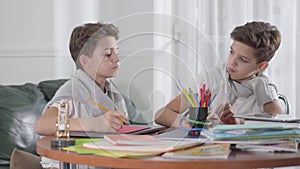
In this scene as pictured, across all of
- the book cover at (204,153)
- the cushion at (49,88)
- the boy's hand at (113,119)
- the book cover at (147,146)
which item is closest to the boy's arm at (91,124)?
the boy's hand at (113,119)

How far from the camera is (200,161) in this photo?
134 cm

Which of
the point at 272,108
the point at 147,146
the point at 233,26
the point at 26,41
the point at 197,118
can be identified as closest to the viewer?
the point at 147,146

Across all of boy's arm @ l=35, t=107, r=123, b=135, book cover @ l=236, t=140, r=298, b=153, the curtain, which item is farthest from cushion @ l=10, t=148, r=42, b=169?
the curtain

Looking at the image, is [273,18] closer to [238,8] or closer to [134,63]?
[238,8]

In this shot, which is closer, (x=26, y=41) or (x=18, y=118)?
(x=18, y=118)

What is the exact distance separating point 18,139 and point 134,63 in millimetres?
929

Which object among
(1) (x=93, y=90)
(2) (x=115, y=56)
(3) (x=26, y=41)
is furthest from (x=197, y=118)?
(3) (x=26, y=41)

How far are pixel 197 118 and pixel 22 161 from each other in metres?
0.78

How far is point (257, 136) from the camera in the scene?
1559 millimetres

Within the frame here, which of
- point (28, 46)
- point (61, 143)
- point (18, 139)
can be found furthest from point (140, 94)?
point (28, 46)

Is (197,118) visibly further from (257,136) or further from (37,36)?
(37,36)

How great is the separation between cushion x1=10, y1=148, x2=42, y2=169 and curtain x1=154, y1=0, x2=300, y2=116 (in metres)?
1.15

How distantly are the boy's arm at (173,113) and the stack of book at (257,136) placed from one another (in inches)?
13.2

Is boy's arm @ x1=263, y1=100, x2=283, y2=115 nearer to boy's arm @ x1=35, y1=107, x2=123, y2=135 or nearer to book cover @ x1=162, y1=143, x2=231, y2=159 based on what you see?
boy's arm @ x1=35, y1=107, x2=123, y2=135
